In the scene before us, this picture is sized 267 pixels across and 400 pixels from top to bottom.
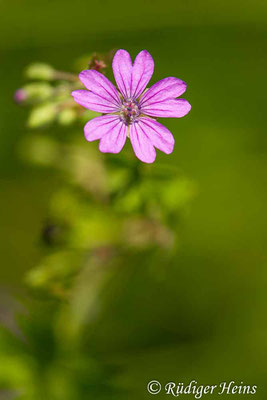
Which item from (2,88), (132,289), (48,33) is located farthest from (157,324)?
(48,33)

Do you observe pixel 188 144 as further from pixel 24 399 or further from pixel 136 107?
pixel 24 399

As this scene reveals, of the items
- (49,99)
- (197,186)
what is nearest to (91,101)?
(49,99)

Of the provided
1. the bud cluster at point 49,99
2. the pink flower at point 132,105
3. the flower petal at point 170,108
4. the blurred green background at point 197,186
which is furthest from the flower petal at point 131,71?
the blurred green background at point 197,186

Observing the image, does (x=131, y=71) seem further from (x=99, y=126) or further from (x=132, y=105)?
(x=99, y=126)

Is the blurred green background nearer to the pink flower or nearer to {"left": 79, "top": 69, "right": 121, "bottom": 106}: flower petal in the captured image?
the pink flower

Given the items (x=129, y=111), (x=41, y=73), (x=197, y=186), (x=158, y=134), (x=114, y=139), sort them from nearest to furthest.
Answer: (x=114, y=139) < (x=158, y=134) < (x=129, y=111) < (x=41, y=73) < (x=197, y=186)

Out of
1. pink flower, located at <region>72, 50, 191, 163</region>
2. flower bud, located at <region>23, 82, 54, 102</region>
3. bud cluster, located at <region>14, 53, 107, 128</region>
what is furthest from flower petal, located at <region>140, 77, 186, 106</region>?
flower bud, located at <region>23, 82, 54, 102</region>
